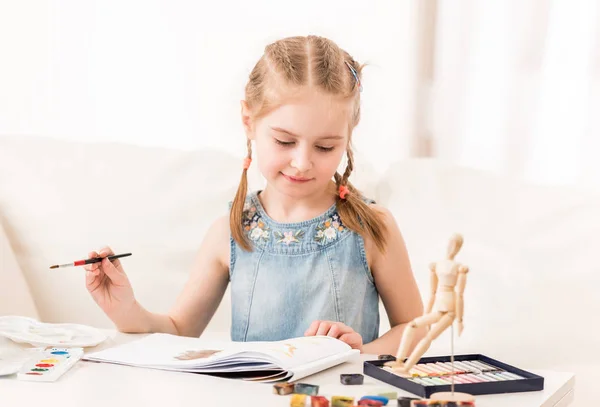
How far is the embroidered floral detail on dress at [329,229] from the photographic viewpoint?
53.7 inches

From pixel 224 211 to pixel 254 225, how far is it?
1.47ft

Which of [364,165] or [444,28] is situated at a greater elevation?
[444,28]

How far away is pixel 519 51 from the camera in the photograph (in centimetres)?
184

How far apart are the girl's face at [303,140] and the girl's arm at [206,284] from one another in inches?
7.9

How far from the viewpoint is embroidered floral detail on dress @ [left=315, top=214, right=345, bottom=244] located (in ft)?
4.48

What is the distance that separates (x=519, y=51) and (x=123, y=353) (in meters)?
1.19

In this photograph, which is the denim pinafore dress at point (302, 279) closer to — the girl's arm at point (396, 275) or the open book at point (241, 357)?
the girl's arm at point (396, 275)

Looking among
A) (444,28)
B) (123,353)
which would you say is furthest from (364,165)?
(123,353)

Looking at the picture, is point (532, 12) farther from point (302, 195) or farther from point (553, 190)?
point (302, 195)

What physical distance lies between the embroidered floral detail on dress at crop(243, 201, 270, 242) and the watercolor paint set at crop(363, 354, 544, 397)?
0.48 metres

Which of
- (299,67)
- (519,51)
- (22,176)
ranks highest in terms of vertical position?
(519,51)

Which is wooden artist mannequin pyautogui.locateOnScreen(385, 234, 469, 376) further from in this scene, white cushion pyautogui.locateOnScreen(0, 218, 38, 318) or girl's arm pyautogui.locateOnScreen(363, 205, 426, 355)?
white cushion pyautogui.locateOnScreen(0, 218, 38, 318)

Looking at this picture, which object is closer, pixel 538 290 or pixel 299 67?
pixel 299 67

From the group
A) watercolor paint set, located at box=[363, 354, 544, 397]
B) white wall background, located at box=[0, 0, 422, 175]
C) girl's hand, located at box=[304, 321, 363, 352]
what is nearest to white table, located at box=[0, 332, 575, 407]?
watercolor paint set, located at box=[363, 354, 544, 397]
